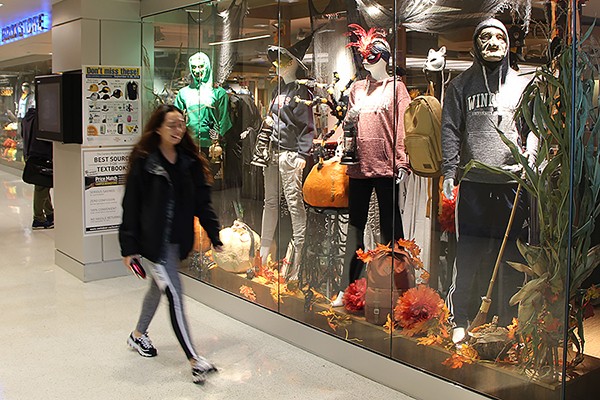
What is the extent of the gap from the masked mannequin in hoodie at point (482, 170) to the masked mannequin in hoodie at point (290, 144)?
120 cm

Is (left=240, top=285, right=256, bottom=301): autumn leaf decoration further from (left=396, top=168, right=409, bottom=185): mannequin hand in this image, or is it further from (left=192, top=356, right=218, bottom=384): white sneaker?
(left=396, top=168, right=409, bottom=185): mannequin hand

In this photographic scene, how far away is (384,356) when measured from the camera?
3979mm

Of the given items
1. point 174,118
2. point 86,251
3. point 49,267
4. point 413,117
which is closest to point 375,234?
point 413,117

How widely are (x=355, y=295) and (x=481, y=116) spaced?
4.50 feet

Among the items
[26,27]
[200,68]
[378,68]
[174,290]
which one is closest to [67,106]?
[200,68]

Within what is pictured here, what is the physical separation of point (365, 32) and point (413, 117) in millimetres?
619

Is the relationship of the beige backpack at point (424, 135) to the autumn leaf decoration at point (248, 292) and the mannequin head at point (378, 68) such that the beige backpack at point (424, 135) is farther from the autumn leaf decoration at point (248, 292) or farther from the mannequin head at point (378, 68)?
the autumn leaf decoration at point (248, 292)

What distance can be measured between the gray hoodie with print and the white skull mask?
2cm

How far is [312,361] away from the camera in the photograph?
432 centimetres

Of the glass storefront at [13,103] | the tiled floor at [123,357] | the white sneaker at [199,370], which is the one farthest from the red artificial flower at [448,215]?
the glass storefront at [13,103]

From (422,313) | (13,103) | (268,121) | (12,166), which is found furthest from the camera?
(13,103)

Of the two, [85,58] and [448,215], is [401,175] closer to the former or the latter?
[448,215]

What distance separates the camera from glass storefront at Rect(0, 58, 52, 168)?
16469mm

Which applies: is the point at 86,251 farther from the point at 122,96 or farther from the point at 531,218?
the point at 531,218
